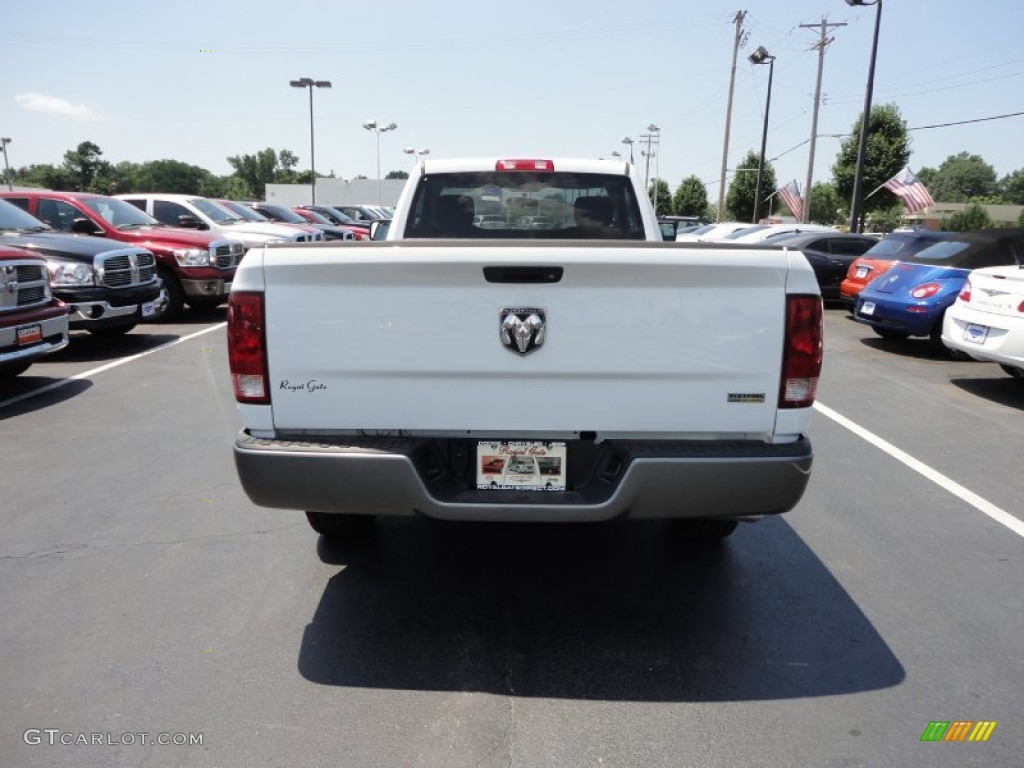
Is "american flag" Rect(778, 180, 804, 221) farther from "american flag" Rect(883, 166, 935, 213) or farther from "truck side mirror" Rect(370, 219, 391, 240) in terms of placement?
"truck side mirror" Rect(370, 219, 391, 240)

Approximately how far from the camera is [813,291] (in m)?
2.89

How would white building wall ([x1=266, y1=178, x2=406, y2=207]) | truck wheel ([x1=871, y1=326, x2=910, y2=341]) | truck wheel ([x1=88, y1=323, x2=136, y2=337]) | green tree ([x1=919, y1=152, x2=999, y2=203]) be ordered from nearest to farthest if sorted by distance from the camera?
truck wheel ([x1=88, y1=323, x2=136, y2=337])
truck wheel ([x1=871, y1=326, x2=910, y2=341])
white building wall ([x1=266, y1=178, x2=406, y2=207])
green tree ([x1=919, y1=152, x2=999, y2=203])

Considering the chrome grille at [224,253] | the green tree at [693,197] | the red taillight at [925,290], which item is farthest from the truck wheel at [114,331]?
the green tree at [693,197]

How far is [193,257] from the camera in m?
12.2

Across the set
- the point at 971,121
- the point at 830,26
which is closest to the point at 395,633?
the point at 971,121

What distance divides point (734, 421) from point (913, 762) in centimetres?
125

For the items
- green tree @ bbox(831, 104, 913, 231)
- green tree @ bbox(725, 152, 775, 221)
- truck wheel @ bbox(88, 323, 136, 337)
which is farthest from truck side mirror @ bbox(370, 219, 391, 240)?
green tree @ bbox(725, 152, 775, 221)

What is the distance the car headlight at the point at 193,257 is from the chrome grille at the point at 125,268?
155 cm

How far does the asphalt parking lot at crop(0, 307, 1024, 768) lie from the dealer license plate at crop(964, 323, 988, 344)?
2928mm

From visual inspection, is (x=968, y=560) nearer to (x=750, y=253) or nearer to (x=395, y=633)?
(x=750, y=253)

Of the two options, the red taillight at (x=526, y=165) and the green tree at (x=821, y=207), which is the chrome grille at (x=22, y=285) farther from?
the green tree at (x=821, y=207)

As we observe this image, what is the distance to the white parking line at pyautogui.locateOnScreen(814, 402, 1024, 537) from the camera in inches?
185

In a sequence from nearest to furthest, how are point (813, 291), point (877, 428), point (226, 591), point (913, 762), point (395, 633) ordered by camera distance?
point (913, 762)
point (813, 291)
point (395, 633)
point (226, 591)
point (877, 428)

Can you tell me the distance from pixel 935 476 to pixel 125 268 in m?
9.29
